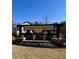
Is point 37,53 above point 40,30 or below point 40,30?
below

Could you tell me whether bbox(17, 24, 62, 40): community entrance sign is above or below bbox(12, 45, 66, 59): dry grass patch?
above

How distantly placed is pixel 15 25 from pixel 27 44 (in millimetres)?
314

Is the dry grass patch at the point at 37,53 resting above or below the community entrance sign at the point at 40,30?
below

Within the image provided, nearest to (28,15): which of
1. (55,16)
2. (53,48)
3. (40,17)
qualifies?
(40,17)

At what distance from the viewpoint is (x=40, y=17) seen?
328 cm

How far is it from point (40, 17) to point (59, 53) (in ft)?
1.87
